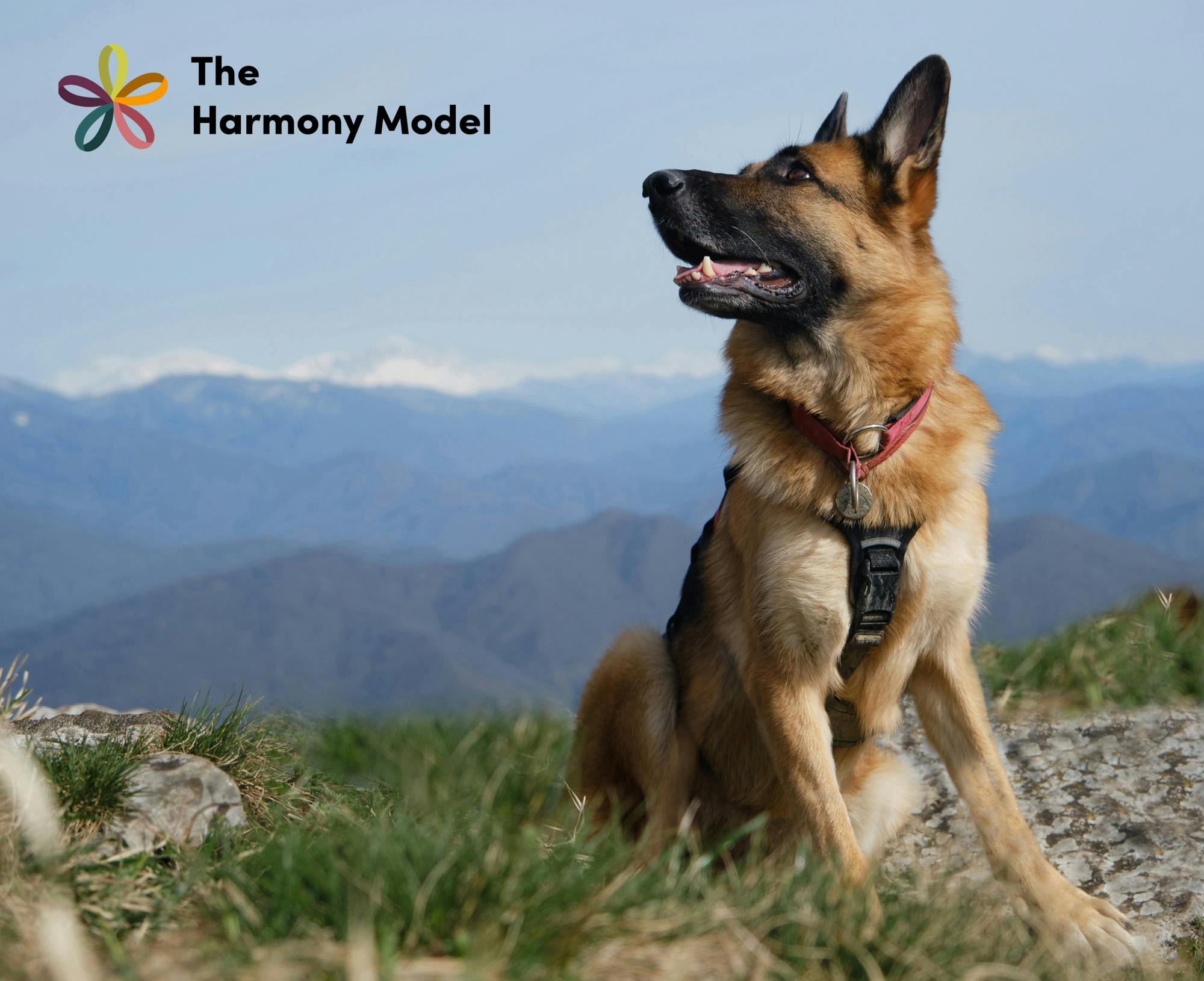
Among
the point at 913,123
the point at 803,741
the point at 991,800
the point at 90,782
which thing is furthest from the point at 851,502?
the point at 90,782

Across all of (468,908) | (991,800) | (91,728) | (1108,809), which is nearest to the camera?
(468,908)

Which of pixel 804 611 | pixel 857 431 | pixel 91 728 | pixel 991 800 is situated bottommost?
pixel 991 800

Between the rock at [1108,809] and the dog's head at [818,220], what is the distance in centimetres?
231

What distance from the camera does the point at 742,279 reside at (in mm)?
3801

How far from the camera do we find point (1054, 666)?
5809 millimetres

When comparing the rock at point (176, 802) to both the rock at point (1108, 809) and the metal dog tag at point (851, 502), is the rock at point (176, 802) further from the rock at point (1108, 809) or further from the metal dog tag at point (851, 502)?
the rock at point (1108, 809)

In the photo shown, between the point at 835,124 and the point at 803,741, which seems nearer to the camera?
the point at 803,741

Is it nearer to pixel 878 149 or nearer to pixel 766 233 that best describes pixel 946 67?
pixel 878 149

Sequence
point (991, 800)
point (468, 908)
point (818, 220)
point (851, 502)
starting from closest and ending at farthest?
point (468, 908) < point (851, 502) < point (991, 800) < point (818, 220)

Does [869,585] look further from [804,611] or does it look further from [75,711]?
[75,711]

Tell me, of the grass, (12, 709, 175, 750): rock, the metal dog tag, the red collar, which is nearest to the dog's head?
the red collar

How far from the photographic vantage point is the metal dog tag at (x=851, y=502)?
3574mm

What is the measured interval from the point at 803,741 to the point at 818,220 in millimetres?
1930

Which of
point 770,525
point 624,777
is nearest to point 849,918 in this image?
point 770,525
